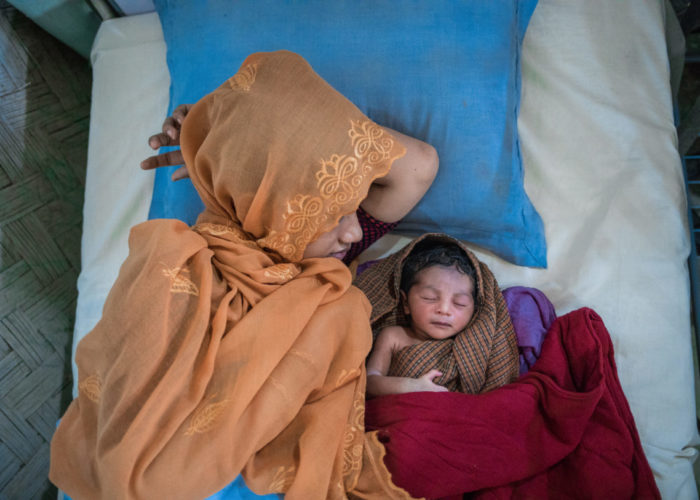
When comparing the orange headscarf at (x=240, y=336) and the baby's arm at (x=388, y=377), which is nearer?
the orange headscarf at (x=240, y=336)

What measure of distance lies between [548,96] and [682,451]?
0.97m

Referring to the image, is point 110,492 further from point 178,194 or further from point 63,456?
point 178,194

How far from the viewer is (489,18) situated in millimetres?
1192

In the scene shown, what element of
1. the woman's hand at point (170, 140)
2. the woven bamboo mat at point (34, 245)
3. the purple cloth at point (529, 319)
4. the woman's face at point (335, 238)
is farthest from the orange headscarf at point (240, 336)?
the woven bamboo mat at point (34, 245)

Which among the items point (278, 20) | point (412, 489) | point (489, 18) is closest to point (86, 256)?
point (278, 20)

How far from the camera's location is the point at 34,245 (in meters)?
1.51

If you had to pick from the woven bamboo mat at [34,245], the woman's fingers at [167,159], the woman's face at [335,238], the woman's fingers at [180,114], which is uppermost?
the woman's fingers at [180,114]

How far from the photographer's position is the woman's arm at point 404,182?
43.9 inches

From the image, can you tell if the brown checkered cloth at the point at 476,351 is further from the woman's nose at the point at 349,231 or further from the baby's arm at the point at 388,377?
the woman's nose at the point at 349,231

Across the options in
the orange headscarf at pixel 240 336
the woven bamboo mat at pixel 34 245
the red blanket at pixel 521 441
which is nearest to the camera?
the orange headscarf at pixel 240 336

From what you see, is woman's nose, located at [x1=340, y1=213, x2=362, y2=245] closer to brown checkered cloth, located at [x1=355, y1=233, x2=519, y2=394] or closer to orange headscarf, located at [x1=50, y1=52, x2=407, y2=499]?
orange headscarf, located at [x1=50, y1=52, x2=407, y2=499]

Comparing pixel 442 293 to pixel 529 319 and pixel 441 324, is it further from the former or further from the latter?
pixel 529 319

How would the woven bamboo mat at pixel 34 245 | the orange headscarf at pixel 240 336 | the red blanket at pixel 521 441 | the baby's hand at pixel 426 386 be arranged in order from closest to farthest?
1. the orange headscarf at pixel 240 336
2. the red blanket at pixel 521 441
3. the baby's hand at pixel 426 386
4. the woven bamboo mat at pixel 34 245

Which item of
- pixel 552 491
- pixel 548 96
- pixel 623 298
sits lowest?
pixel 552 491
